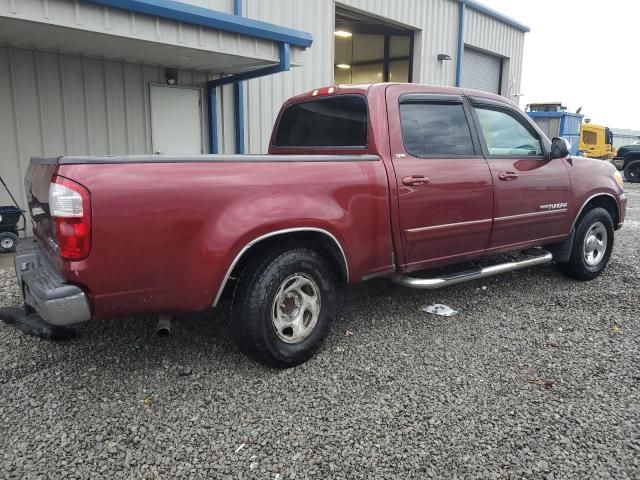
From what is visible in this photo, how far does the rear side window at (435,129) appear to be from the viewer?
12.9 feet

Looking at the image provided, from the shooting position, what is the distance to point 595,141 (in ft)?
72.6

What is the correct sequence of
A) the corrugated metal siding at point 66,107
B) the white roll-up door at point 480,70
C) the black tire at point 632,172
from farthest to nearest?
the black tire at point 632,172
the white roll-up door at point 480,70
the corrugated metal siding at point 66,107

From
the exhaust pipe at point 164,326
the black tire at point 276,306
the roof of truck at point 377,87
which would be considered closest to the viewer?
the exhaust pipe at point 164,326

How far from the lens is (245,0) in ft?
28.2

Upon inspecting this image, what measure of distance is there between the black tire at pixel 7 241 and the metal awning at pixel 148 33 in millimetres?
2384

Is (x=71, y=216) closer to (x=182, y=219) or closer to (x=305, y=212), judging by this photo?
(x=182, y=219)

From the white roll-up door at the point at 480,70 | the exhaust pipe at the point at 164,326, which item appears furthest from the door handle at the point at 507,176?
the white roll-up door at the point at 480,70

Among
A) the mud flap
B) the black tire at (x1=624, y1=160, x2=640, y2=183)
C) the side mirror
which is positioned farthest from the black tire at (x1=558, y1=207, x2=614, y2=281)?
the black tire at (x1=624, y1=160, x2=640, y2=183)

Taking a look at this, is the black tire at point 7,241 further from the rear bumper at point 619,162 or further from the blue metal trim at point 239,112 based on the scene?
the rear bumper at point 619,162

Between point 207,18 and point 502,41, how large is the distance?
12872 millimetres

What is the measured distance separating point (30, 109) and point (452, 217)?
5931 mm

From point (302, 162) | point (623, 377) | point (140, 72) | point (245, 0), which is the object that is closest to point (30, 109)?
point (140, 72)

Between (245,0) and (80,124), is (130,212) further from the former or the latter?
(245,0)

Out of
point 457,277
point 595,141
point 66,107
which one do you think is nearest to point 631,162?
point 595,141
